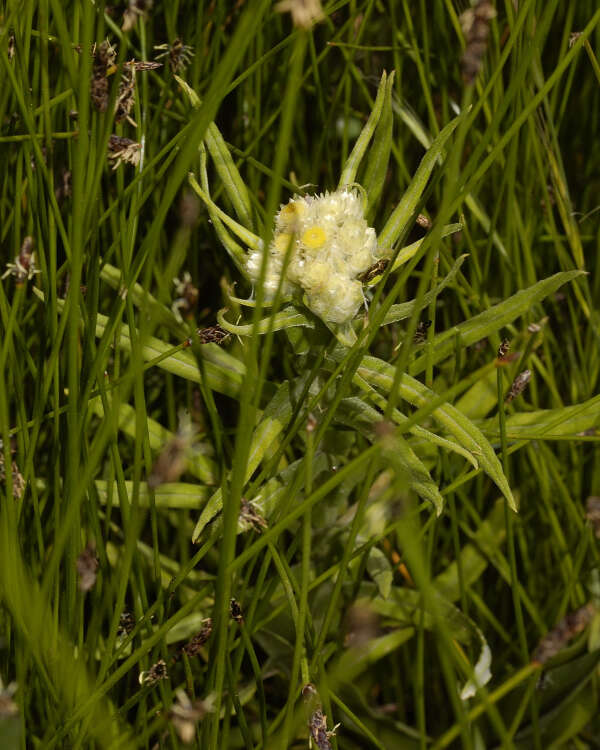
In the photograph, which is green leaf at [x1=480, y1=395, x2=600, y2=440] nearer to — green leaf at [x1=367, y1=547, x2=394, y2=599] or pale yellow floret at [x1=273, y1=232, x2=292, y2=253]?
green leaf at [x1=367, y1=547, x2=394, y2=599]

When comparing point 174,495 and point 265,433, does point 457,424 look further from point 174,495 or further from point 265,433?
point 174,495

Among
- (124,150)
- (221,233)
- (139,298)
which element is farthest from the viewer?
(139,298)

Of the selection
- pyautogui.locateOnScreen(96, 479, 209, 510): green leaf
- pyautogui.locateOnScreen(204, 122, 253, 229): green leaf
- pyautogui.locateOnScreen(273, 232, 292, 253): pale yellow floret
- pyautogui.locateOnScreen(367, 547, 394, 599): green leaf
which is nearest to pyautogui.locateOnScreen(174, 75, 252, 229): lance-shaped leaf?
pyautogui.locateOnScreen(204, 122, 253, 229): green leaf

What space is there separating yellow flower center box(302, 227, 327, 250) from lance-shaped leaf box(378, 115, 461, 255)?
98mm

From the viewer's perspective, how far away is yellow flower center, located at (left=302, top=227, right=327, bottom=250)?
893 mm

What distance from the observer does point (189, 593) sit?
117 cm

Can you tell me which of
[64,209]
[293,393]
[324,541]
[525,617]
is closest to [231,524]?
[293,393]

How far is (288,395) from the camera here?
0.98 m

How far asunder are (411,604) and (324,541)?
6.7 inches

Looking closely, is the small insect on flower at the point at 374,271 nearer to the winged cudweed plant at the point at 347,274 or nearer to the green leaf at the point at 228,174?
the winged cudweed plant at the point at 347,274

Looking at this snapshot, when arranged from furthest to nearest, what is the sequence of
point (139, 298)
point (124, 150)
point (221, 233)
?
point (139, 298) < point (221, 233) < point (124, 150)

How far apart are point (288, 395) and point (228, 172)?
0.96ft

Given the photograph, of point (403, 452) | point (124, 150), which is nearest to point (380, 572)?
point (403, 452)

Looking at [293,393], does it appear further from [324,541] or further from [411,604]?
[411,604]
